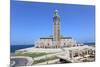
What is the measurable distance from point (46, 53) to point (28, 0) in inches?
21.8

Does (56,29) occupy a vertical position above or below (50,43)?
above

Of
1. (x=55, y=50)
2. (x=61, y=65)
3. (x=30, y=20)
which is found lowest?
(x=61, y=65)

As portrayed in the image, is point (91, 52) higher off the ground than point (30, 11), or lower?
lower

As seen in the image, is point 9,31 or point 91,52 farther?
point 91,52

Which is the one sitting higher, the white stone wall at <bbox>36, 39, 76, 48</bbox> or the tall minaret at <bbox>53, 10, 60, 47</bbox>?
the tall minaret at <bbox>53, 10, 60, 47</bbox>

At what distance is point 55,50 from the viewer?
229 centimetres

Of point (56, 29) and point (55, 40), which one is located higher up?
point (56, 29)

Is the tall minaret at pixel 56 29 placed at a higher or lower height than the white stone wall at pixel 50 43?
higher
